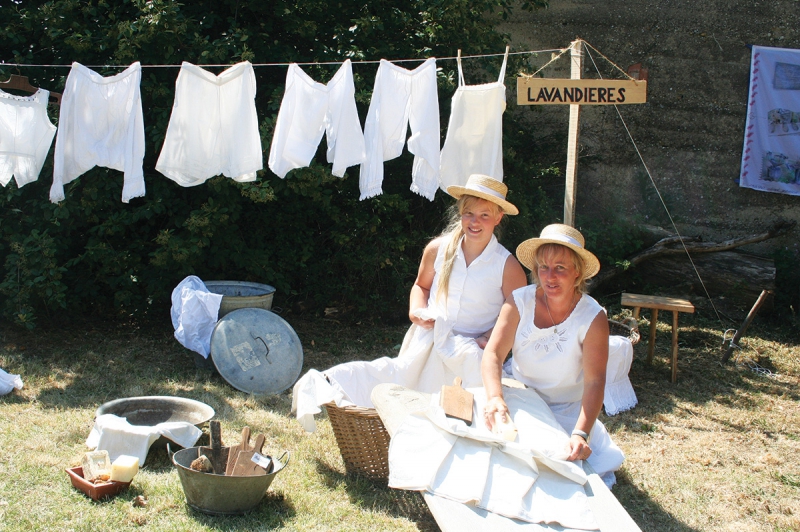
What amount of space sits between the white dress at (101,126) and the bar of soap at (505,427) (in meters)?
2.66

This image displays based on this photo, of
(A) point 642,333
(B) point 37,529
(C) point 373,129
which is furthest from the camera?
(A) point 642,333

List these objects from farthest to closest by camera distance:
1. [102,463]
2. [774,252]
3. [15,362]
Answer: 1. [774,252]
2. [15,362]
3. [102,463]

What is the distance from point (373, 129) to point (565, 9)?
4.13 meters

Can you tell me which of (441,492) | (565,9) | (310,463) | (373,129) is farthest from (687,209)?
(441,492)

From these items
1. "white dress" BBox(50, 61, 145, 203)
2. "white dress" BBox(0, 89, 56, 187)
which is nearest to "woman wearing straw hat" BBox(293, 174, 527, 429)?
"white dress" BBox(50, 61, 145, 203)

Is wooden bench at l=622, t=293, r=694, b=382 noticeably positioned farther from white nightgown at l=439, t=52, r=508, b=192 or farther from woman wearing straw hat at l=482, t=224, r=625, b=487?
woman wearing straw hat at l=482, t=224, r=625, b=487

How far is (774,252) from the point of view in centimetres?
739

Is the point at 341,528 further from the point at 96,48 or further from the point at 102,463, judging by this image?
the point at 96,48

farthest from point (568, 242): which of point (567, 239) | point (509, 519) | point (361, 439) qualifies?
point (361, 439)

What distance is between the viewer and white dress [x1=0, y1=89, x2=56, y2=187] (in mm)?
4285

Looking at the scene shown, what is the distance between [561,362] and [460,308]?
0.75 metres

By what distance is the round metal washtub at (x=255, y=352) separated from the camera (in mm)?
4641

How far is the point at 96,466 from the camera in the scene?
10.1 ft

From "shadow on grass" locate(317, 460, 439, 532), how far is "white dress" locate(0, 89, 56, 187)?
269 cm
